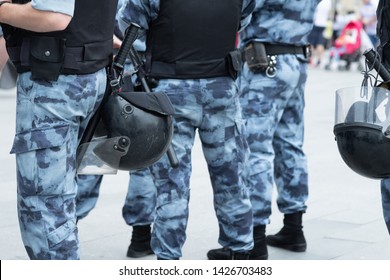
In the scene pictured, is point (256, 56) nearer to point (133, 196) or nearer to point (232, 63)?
point (232, 63)

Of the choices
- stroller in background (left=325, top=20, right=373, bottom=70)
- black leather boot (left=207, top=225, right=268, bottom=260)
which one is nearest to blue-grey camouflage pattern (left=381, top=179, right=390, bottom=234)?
black leather boot (left=207, top=225, right=268, bottom=260)

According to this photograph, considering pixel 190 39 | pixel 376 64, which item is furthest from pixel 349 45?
pixel 376 64

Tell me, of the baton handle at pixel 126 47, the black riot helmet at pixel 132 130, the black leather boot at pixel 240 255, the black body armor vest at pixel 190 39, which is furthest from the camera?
the black leather boot at pixel 240 255

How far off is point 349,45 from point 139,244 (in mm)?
15070

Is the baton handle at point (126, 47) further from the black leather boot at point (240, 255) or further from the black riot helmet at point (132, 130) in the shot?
the black leather boot at point (240, 255)

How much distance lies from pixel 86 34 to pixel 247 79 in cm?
202

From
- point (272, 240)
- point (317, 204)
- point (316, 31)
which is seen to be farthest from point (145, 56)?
point (316, 31)

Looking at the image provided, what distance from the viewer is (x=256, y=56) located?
18.9ft

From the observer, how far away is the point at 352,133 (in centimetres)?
429

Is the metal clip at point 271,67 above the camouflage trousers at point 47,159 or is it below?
above

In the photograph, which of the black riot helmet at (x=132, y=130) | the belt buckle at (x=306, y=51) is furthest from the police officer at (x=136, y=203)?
the black riot helmet at (x=132, y=130)

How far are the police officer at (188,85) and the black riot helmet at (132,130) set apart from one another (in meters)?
0.73

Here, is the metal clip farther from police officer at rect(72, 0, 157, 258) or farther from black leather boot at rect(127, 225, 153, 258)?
black leather boot at rect(127, 225, 153, 258)

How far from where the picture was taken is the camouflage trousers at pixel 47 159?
393cm
